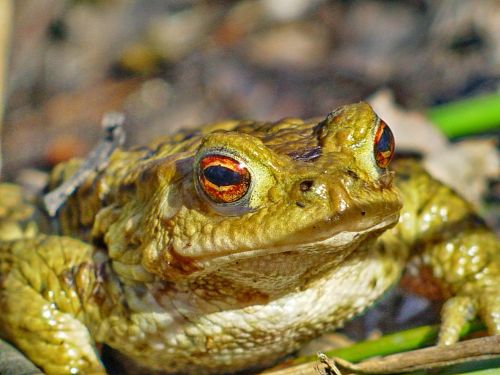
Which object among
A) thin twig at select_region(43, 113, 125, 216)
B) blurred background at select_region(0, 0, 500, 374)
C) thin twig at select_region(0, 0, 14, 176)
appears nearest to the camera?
thin twig at select_region(43, 113, 125, 216)

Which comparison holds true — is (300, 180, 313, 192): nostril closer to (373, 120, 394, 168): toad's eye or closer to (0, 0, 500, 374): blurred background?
(373, 120, 394, 168): toad's eye

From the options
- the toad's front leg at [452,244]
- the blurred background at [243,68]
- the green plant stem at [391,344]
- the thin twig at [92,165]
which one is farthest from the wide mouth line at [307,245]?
the blurred background at [243,68]

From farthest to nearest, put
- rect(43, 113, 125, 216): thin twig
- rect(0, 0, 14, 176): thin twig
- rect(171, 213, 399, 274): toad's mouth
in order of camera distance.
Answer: rect(0, 0, 14, 176): thin twig < rect(43, 113, 125, 216): thin twig < rect(171, 213, 399, 274): toad's mouth

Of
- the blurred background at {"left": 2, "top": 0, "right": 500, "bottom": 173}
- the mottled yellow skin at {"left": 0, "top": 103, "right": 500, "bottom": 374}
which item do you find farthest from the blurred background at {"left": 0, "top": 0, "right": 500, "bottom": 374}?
Result: the mottled yellow skin at {"left": 0, "top": 103, "right": 500, "bottom": 374}

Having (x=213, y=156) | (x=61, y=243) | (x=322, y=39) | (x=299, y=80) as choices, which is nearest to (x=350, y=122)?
(x=213, y=156)

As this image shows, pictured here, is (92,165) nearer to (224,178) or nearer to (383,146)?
(224,178)

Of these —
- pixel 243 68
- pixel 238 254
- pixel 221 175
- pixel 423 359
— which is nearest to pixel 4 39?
pixel 243 68
